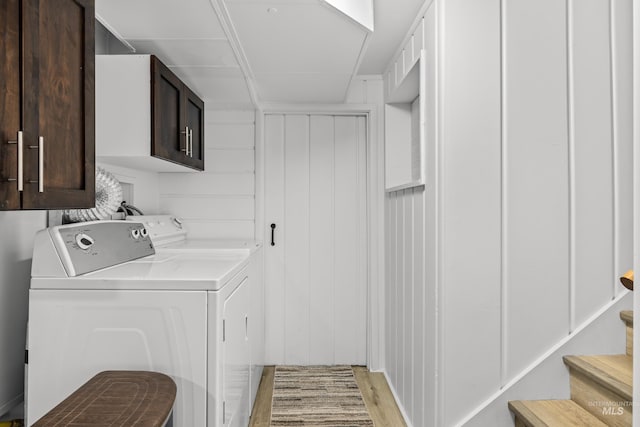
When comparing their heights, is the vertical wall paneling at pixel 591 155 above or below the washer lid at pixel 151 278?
above

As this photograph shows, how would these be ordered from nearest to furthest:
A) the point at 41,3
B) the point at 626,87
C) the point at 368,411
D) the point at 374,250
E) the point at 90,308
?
the point at 41,3, the point at 90,308, the point at 626,87, the point at 368,411, the point at 374,250

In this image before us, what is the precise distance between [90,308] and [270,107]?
218 centimetres

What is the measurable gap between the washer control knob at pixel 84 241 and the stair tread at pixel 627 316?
2.11 metres

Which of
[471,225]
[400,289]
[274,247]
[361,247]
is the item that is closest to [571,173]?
[471,225]

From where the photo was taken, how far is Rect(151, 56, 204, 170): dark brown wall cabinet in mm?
2021

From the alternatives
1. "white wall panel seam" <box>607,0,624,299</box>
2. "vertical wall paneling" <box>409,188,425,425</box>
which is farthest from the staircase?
"vertical wall paneling" <box>409,188,425,425</box>

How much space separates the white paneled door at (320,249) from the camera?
3.40 meters

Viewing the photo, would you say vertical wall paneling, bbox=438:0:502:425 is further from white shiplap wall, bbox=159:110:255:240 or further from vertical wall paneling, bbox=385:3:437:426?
white shiplap wall, bbox=159:110:255:240

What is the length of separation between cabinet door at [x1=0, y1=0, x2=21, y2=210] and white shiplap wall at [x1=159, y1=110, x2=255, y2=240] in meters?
2.25

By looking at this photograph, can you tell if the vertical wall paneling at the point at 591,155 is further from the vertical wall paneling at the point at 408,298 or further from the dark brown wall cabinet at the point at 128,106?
the dark brown wall cabinet at the point at 128,106

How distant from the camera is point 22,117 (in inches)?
42.1

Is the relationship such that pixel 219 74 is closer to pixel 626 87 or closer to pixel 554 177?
pixel 554 177

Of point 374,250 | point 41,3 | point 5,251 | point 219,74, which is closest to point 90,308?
point 5,251

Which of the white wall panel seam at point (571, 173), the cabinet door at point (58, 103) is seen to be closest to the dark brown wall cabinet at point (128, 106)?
the cabinet door at point (58, 103)
